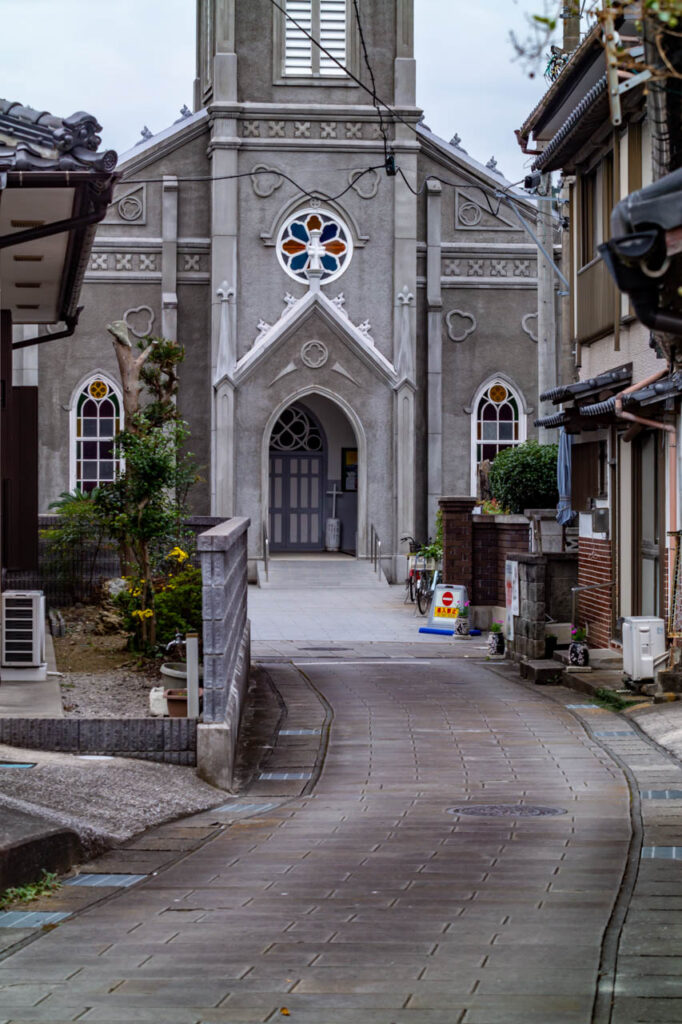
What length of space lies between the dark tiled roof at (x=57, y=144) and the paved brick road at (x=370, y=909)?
202 inches

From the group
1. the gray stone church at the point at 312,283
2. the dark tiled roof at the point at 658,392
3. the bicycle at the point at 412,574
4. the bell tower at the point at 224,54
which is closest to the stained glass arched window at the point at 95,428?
the gray stone church at the point at 312,283

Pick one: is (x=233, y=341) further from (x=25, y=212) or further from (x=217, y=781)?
(x=217, y=781)

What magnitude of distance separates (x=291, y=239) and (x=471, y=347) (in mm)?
4685

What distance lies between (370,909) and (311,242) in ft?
84.1

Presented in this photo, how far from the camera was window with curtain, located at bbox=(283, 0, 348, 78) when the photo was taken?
30.8m

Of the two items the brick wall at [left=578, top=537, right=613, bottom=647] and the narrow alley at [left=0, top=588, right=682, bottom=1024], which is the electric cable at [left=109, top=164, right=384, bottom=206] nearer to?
the brick wall at [left=578, top=537, right=613, bottom=647]

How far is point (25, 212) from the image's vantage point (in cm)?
1330

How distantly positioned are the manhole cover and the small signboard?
12.9m

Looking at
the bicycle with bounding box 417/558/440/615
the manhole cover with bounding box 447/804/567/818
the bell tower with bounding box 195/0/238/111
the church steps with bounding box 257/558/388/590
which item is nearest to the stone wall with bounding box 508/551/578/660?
the bicycle with bounding box 417/558/440/615

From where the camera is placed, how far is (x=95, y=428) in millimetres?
31562

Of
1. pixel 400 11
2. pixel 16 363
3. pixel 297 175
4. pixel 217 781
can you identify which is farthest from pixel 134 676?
pixel 400 11

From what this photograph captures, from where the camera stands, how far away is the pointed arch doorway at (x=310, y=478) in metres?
32.9

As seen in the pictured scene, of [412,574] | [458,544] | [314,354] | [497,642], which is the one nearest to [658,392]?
[497,642]

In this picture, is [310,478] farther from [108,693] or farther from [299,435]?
[108,693]
